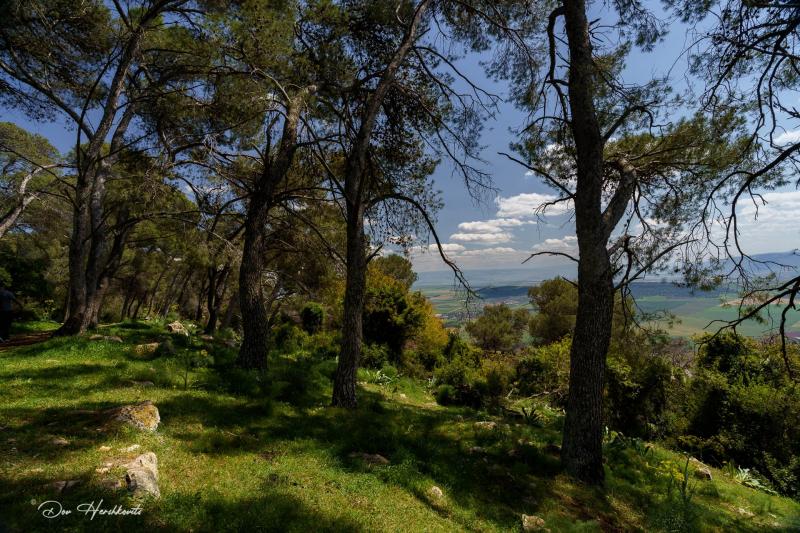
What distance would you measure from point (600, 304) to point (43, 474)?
289 inches

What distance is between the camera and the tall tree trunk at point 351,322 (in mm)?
7238

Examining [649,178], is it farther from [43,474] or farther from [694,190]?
[43,474]

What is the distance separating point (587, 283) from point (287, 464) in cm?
545

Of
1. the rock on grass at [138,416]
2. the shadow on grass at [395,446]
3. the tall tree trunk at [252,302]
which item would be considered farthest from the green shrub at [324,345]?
the rock on grass at [138,416]

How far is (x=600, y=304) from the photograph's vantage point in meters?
6.01

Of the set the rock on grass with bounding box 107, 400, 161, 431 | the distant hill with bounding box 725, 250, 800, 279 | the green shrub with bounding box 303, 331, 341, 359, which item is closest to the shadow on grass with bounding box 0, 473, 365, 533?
the rock on grass with bounding box 107, 400, 161, 431

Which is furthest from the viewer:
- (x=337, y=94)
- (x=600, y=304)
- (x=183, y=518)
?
(x=337, y=94)

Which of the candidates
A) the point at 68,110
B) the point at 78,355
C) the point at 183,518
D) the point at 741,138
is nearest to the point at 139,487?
the point at 183,518

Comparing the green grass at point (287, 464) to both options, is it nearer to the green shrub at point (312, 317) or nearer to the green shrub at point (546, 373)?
the green shrub at point (546, 373)

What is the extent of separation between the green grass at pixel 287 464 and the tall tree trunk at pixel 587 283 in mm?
600

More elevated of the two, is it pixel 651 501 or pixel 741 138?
pixel 741 138

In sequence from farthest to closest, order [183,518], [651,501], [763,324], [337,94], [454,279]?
[337,94] → [454,279] → [651,501] → [763,324] → [183,518]

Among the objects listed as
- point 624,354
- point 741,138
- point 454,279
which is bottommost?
point 624,354

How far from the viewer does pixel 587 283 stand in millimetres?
6141
